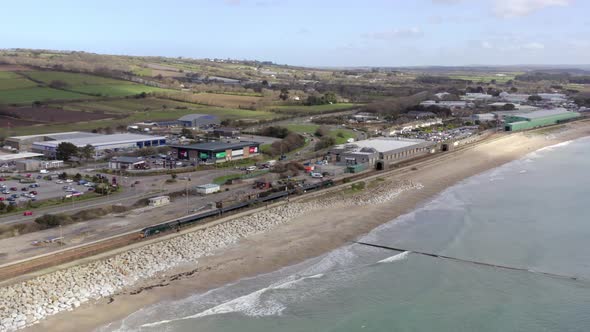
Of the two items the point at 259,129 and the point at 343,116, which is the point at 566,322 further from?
the point at 343,116

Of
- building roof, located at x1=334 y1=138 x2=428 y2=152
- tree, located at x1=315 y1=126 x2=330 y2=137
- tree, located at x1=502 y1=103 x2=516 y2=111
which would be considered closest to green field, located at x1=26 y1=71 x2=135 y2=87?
tree, located at x1=315 y1=126 x2=330 y2=137

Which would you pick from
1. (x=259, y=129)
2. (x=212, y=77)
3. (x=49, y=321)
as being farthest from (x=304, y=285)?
(x=212, y=77)

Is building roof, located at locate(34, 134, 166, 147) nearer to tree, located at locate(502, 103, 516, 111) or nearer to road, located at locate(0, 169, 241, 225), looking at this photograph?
road, located at locate(0, 169, 241, 225)

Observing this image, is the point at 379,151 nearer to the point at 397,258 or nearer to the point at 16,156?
the point at 397,258

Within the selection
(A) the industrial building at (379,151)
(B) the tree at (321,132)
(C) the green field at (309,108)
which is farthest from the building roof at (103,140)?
(C) the green field at (309,108)

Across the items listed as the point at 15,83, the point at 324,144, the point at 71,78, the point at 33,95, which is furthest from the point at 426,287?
the point at 71,78

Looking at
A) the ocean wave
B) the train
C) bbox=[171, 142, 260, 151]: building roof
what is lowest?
the ocean wave

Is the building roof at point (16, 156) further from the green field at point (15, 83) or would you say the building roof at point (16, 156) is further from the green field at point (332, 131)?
the green field at point (15, 83)
